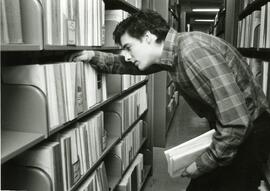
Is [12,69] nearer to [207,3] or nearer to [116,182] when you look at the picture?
[116,182]

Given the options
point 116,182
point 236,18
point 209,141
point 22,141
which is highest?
point 236,18

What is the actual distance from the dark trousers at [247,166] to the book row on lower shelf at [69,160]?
591 mm

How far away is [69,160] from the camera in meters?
1.31

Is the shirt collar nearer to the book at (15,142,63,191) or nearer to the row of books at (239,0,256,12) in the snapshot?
the book at (15,142,63,191)

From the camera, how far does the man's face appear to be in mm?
1566

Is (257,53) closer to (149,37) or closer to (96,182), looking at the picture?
(149,37)

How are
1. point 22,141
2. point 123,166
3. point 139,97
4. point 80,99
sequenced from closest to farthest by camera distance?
point 22,141 → point 80,99 → point 123,166 → point 139,97

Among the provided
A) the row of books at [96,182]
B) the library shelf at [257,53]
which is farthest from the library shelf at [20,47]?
the library shelf at [257,53]

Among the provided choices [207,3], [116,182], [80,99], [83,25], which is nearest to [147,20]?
[83,25]

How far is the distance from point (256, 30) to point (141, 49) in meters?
1.17

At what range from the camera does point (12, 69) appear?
1.10m

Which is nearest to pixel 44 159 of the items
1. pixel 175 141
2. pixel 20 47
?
pixel 20 47

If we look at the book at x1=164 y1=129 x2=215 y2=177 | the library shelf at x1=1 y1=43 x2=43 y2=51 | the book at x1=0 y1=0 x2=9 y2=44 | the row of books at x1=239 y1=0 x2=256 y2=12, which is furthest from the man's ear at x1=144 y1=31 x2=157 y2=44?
the row of books at x1=239 y1=0 x2=256 y2=12

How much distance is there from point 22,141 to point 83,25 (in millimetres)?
635
